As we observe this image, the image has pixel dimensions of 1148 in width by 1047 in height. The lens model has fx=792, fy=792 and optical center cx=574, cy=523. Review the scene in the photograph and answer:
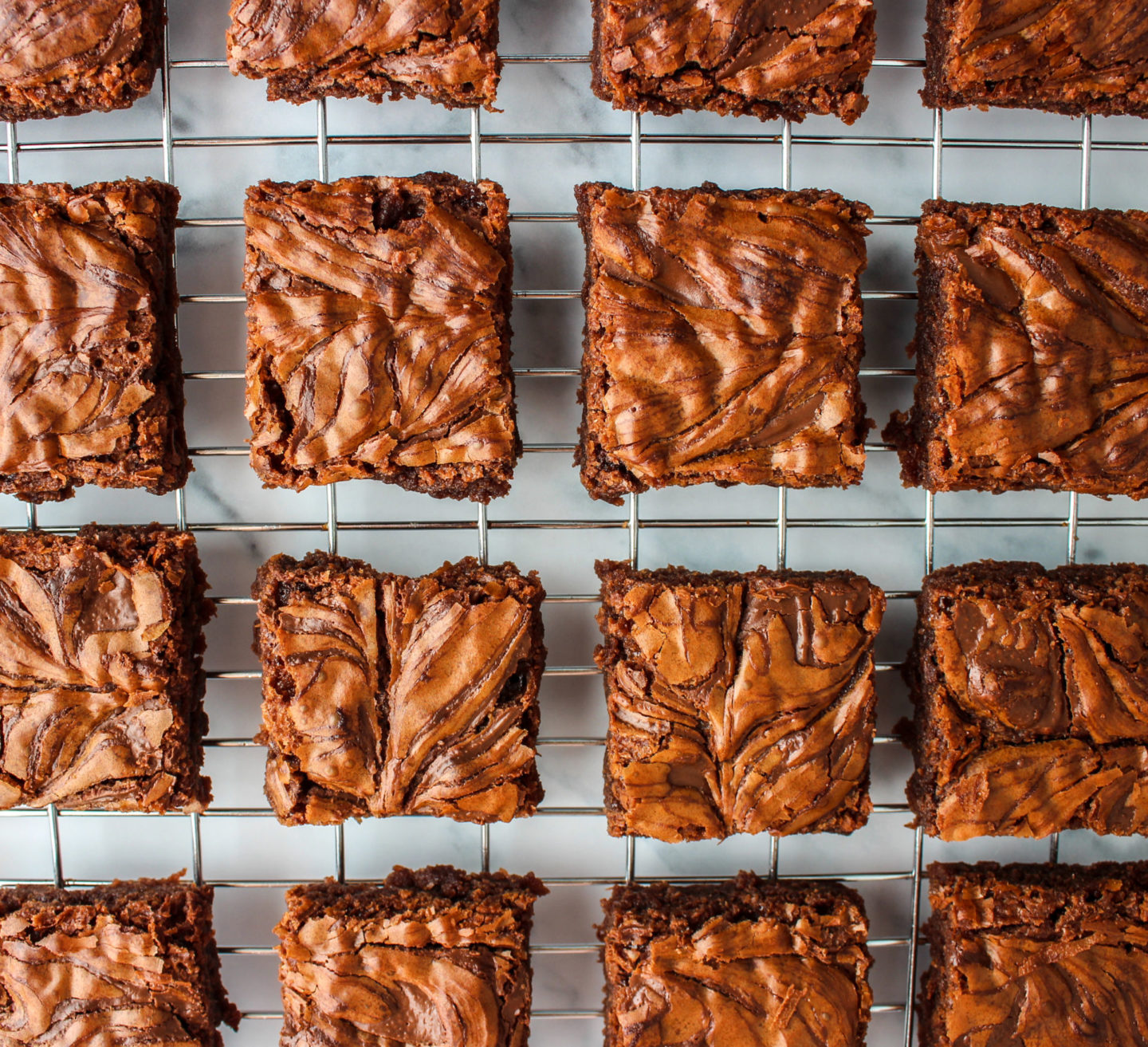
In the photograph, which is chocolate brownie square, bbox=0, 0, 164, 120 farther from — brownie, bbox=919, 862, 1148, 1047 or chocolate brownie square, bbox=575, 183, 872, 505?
brownie, bbox=919, 862, 1148, 1047

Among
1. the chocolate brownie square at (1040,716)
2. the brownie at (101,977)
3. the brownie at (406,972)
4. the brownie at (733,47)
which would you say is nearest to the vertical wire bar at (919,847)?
the chocolate brownie square at (1040,716)

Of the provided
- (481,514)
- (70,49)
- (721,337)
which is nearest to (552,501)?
(481,514)


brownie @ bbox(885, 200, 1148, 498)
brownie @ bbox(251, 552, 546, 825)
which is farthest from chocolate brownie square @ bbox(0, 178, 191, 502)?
brownie @ bbox(885, 200, 1148, 498)

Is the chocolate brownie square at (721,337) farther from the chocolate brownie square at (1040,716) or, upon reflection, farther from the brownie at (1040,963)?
the brownie at (1040,963)

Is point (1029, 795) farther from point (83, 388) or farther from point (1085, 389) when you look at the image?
point (83, 388)

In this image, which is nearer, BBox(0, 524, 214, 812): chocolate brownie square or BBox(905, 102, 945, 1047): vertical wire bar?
BBox(0, 524, 214, 812): chocolate brownie square

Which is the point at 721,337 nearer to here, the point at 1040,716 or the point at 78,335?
the point at 1040,716
